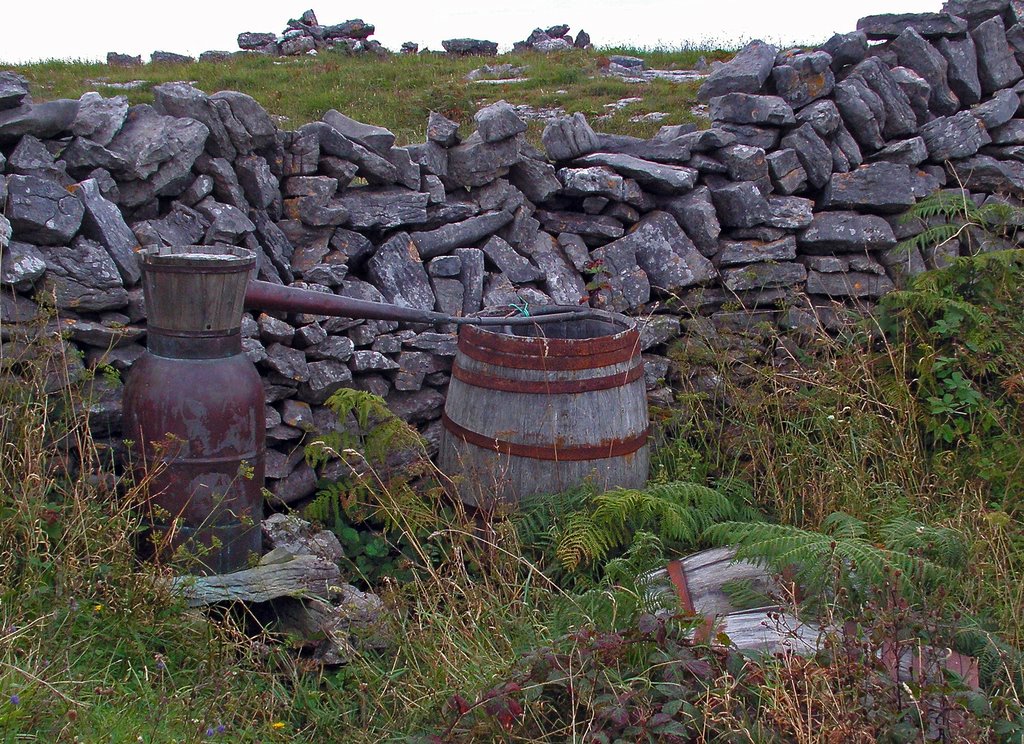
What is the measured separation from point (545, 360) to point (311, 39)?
14.4m

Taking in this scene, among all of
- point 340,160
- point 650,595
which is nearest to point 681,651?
point 650,595

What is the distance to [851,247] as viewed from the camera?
5.88 m

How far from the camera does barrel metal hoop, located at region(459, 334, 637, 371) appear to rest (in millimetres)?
4188

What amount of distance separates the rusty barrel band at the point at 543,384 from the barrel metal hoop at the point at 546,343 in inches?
4.9

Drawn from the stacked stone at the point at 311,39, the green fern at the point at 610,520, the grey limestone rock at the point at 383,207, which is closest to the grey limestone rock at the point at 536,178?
the grey limestone rock at the point at 383,207

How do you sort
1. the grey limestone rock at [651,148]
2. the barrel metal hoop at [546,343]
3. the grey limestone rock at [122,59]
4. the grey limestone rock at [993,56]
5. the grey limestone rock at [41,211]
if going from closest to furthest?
the grey limestone rock at [41,211]
the barrel metal hoop at [546,343]
the grey limestone rock at [651,148]
the grey limestone rock at [993,56]
the grey limestone rock at [122,59]

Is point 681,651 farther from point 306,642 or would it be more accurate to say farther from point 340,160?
point 340,160

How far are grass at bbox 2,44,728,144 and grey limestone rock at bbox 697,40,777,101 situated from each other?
8.12 ft

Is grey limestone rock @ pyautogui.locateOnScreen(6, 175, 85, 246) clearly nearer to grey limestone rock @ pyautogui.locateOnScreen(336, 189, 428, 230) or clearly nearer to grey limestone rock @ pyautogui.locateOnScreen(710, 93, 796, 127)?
grey limestone rock @ pyautogui.locateOnScreen(336, 189, 428, 230)

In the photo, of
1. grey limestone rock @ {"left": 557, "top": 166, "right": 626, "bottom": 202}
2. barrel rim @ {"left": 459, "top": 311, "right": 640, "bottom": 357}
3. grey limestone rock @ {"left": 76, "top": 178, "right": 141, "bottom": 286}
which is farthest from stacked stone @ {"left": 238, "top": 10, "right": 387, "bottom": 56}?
barrel rim @ {"left": 459, "top": 311, "right": 640, "bottom": 357}

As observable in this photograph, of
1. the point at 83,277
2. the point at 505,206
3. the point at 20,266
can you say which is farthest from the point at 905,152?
the point at 20,266

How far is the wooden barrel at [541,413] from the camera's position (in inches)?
165

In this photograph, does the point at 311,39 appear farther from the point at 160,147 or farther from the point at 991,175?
the point at 160,147

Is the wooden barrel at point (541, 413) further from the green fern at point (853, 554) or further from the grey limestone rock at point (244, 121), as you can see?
the grey limestone rock at point (244, 121)
